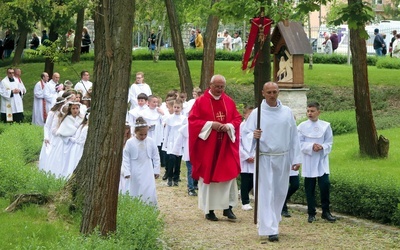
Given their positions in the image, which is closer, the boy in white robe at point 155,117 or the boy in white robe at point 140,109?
the boy in white robe at point 155,117

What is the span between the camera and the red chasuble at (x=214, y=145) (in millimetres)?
13344

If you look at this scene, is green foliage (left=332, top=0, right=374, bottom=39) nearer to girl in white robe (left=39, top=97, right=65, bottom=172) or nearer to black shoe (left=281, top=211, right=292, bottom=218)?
black shoe (left=281, top=211, right=292, bottom=218)

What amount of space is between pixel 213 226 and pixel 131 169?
140 cm

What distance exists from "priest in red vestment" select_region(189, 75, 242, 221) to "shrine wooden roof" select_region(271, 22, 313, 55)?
42.6ft

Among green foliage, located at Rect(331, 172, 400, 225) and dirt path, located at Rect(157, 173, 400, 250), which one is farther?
green foliage, located at Rect(331, 172, 400, 225)

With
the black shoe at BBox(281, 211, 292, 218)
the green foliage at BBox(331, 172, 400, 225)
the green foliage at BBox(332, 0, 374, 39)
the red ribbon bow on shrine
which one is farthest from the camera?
the black shoe at BBox(281, 211, 292, 218)

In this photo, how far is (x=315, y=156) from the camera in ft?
42.5

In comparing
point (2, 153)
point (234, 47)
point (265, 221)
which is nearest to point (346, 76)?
point (234, 47)

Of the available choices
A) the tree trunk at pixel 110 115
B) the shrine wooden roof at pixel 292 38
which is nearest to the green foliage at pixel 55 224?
the tree trunk at pixel 110 115

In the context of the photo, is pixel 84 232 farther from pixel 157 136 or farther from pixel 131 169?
pixel 157 136

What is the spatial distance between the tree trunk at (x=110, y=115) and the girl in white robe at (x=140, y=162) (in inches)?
138

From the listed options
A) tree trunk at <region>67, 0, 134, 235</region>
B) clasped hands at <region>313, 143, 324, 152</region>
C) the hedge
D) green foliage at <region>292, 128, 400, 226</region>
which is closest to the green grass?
green foliage at <region>292, 128, 400, 226</region>

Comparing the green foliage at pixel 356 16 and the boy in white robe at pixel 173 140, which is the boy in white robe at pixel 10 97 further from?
the green foliage at pixel 356 16

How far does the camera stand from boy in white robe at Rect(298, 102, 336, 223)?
12.9m
